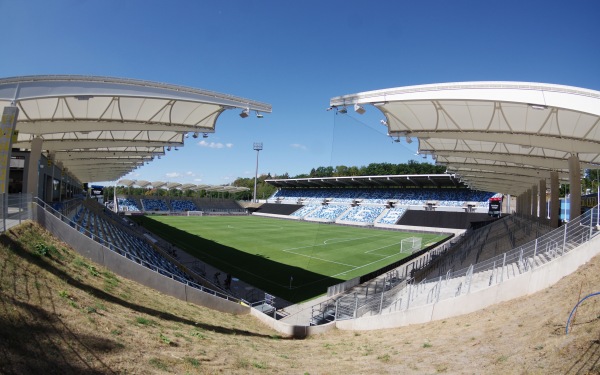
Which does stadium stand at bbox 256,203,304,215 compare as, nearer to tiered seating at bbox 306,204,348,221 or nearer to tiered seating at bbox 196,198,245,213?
tiered seating at bbox 306,204,348,221

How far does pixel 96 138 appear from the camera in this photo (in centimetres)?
2039

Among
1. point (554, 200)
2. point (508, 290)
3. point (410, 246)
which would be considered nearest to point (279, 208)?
point (410, 246)

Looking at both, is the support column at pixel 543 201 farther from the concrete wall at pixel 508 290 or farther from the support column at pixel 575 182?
the concrete wall at pixel 508 290

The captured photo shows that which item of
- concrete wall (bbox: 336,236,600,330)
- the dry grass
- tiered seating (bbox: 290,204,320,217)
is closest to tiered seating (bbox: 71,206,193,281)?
the dry grass

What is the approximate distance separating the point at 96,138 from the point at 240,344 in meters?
17.8

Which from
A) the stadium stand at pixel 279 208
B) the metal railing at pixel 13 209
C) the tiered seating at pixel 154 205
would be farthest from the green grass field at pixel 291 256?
the tiered seating at pixel 154 205

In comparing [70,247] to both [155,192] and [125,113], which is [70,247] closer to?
[125,113]

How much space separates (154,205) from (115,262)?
7516 centimetres

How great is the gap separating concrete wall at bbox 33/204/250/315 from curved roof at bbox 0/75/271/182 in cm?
382

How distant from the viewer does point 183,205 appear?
3369 inches

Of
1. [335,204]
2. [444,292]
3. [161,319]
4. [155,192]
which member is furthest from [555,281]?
[155,192]

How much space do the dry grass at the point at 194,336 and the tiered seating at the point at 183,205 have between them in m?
77.3

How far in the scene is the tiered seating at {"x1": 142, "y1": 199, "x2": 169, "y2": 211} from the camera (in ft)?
257

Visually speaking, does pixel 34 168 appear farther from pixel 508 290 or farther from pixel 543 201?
pixel 543 201
